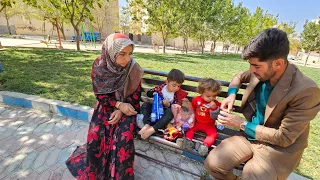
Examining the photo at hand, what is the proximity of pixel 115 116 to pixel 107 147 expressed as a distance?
34 cm

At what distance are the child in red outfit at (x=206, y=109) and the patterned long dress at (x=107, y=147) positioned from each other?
2.17 ft

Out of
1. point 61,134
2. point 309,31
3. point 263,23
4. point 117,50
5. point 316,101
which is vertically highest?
point 263,23

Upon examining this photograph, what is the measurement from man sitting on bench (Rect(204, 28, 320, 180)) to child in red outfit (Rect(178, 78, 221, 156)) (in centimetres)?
25

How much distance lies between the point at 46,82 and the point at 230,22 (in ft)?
75.3

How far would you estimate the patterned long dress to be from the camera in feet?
6.62

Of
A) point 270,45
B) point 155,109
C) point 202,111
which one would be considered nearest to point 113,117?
point 155,109

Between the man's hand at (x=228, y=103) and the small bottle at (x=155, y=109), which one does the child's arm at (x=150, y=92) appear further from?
the man's hand at (x=228, y=103)

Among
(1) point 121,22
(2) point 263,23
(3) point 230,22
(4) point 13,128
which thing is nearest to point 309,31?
(3) point 230,22

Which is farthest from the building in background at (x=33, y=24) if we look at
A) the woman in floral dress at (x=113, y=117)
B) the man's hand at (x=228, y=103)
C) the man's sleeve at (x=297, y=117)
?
the man's sleeve at (x=297, y=117)

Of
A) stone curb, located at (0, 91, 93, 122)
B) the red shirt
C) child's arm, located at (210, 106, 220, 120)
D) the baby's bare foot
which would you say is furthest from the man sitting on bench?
stone curb, located at (0, 91, 93, 122)

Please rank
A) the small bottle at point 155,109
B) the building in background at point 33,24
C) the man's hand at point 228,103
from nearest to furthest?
1. the man's hand at point 228,103
2. the small bottle at point 155,109
3. the building in background at point 33,24

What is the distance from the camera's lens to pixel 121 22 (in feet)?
106

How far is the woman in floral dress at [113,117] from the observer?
2014 millimetres

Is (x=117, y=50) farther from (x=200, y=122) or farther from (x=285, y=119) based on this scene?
(x=285, y=119)
